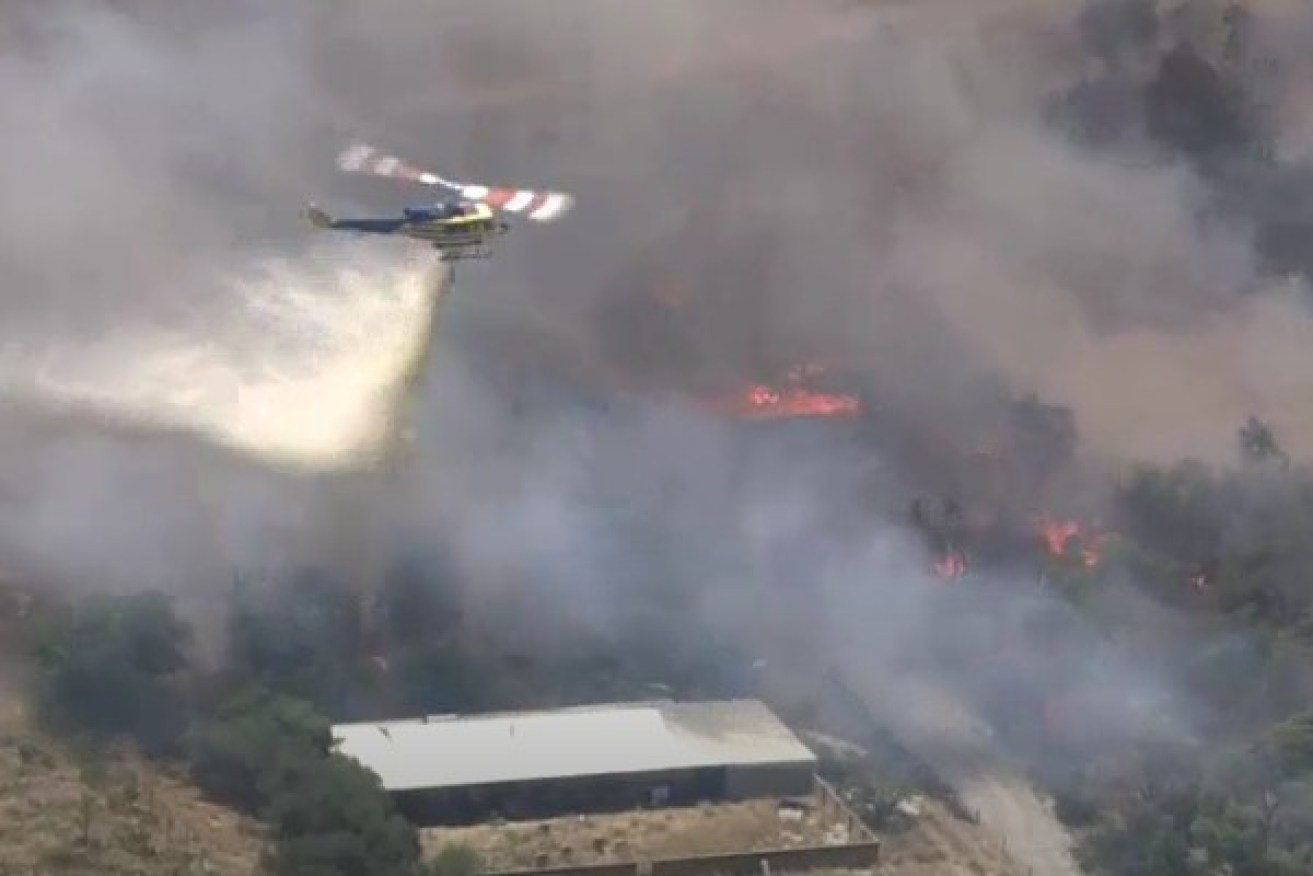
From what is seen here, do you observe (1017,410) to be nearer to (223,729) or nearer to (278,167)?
(278,167)

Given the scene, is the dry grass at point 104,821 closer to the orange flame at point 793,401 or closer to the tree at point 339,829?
the tree at point 339,829

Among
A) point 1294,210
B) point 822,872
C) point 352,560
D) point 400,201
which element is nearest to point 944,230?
point 1294,210

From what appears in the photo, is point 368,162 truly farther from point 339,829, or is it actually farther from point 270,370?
point 339,829

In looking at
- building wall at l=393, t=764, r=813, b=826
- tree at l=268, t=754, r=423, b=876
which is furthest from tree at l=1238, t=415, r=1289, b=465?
tree at l=268, t=754, r=423, b=876

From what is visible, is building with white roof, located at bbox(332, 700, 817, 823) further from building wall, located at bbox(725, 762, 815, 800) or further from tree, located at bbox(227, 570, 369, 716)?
tree, located at bbox(227, 570, 369, 716)

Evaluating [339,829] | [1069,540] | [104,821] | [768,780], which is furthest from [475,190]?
[1069,540]

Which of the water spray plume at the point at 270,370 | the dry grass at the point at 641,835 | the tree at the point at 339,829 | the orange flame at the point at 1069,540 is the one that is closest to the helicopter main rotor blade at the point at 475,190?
the water spray plume at the point at 270,370
